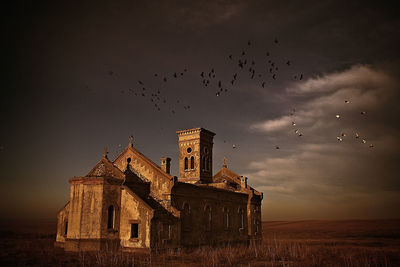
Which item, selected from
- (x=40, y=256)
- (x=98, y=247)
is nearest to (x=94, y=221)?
(x=98, y=247)

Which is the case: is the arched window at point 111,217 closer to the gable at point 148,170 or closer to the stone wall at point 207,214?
the gable at point 148,170

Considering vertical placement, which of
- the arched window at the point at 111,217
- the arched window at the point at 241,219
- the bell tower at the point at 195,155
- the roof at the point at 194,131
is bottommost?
the arched window at the point at 241,219

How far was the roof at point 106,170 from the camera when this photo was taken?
29.4 m

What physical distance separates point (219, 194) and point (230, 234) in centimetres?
573

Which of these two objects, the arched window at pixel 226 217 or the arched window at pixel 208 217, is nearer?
the arched window at pixel 208 217

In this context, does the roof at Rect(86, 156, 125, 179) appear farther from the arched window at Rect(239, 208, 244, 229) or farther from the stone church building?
the arched window at Rect(239, 208, 244, 229)

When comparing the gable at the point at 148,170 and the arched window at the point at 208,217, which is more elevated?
the gable at the point at 148,170

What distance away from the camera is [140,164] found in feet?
111

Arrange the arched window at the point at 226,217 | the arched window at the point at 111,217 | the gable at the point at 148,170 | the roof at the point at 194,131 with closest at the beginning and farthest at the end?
the arched window at the point at 111,217 < the gable at the point at 148,170 < the arched window at the point at 226,217 < the roof at the point at 194,131

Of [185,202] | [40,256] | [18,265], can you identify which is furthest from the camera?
[185,202]

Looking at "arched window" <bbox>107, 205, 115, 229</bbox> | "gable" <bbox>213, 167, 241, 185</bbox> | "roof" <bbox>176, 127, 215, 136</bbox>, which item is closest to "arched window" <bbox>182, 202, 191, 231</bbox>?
"arched window" <bbox>107, 205, 115, 229</bbox>

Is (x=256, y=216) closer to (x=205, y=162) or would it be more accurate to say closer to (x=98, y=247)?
(x=205, y=162)

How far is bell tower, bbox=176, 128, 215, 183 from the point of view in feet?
144

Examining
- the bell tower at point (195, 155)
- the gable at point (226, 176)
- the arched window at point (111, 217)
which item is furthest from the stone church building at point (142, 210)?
the gable at point (226, 176)
